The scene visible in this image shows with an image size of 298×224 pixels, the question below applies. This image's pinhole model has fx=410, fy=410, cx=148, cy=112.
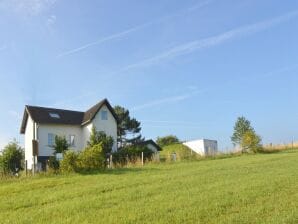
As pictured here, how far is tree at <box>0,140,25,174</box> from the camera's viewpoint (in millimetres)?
28344

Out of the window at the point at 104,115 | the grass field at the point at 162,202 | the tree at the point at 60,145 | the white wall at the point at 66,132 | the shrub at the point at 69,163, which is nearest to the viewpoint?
the grass field at the point at 162,202

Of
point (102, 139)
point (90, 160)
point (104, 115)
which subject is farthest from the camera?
point (104, 115)

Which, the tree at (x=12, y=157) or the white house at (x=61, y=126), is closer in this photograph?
the tree at (x=12, y=157)

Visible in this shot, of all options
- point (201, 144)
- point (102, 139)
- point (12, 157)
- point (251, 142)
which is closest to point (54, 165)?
point (12, 157)

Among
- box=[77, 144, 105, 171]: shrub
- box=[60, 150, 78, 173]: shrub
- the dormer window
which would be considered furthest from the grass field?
the dormer window

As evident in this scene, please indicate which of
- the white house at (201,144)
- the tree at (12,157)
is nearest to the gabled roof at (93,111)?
the tree at (12,157)

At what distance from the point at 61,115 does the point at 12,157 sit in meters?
10.3

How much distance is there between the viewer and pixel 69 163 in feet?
64.0

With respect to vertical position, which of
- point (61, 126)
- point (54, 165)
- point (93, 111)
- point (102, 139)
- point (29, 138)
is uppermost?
point (93, 111)

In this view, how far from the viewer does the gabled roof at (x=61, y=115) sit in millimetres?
36281

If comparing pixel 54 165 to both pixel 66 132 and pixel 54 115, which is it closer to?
pixel 66 132

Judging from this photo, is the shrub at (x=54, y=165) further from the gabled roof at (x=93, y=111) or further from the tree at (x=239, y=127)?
the tree at (x=239, y=127)

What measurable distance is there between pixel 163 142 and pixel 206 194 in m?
68.4

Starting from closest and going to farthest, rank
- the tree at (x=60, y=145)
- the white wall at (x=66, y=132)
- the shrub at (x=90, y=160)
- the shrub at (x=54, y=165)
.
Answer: the shrub at (x=54, y=165), the shrub at (x=90, y=160), the tree at (x=60, y=145), the white wall at (x=66, y=132)
